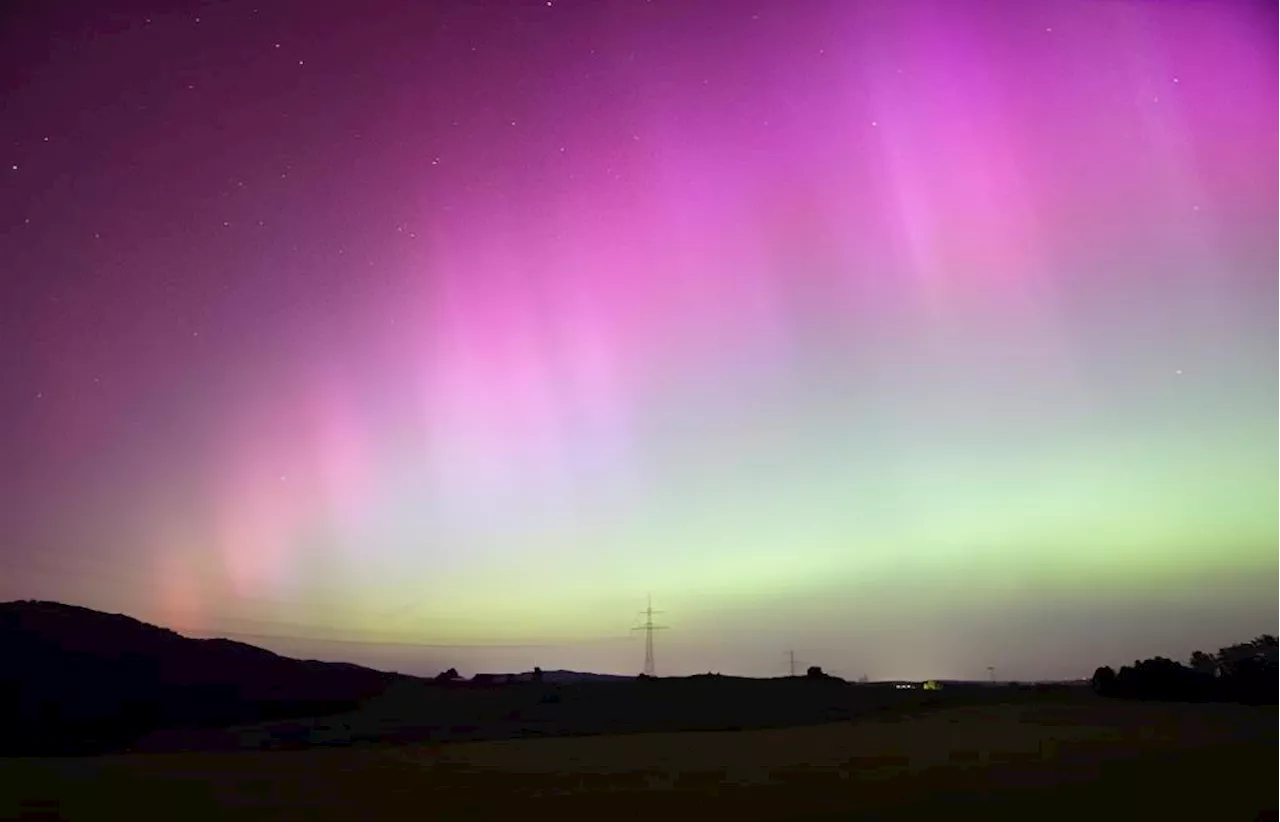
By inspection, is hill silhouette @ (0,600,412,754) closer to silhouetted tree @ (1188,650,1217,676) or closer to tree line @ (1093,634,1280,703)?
→ tree line @ (1093,634,1280,703)

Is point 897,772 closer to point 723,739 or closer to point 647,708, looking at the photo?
point 723,739

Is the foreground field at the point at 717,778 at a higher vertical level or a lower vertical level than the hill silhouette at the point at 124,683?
lower

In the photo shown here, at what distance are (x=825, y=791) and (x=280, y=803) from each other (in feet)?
27.2

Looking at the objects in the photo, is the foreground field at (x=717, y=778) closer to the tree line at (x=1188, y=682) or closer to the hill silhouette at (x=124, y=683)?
the hill silhouette at (x=124, y=683)

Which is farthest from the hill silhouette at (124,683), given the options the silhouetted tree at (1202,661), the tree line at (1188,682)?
the silhouetted tree at (1202,661)

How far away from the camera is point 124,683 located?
34406 millimetres

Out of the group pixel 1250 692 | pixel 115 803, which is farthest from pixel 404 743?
pixel 1250 692

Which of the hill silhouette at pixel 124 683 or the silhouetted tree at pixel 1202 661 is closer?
the hill silhouette at pixel 124 683

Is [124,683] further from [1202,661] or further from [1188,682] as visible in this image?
[1202,661]

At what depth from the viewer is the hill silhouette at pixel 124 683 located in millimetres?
29328

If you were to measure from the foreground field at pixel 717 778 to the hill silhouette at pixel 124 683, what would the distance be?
396 inches

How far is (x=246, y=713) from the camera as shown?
108 feet

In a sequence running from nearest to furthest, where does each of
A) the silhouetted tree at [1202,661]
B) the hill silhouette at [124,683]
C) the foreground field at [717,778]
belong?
the foreground field at [717,778] → the hill silhouette at [124,683] → the silhouetted tree at [1202,661]

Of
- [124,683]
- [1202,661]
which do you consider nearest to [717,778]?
[124,683]
